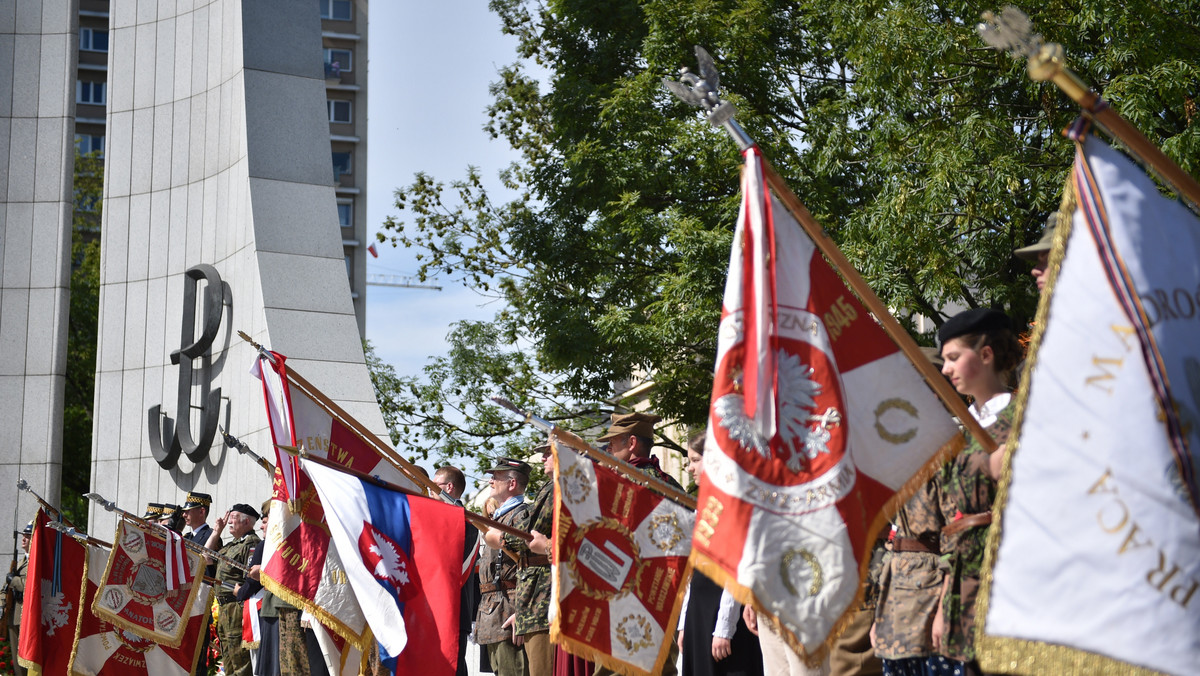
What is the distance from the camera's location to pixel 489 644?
844 cm

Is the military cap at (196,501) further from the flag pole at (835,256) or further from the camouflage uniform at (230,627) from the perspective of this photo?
the flag pole at (835,256)

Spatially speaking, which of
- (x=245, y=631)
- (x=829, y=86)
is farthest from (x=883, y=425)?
(x=829, y=86)

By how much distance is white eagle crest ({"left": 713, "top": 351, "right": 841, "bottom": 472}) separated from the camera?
4008mm

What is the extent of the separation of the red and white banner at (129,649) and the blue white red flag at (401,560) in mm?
4474

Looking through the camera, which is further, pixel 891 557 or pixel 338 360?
pixel 338 360

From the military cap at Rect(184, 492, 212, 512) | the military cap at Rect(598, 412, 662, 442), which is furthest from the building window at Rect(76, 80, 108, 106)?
the military cap at Rect(598, 412, 662, 442)

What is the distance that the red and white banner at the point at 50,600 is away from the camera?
11773mm

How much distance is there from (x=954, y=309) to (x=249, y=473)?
8.59 m

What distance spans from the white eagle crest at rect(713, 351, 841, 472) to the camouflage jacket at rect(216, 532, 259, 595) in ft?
23.2

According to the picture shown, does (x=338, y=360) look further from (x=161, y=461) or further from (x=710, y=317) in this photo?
(x=710, y=317)

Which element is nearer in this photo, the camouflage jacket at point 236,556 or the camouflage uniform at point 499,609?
the camouflage uniform at point 499,609

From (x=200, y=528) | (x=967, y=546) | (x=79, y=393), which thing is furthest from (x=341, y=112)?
(x=967, y=546)

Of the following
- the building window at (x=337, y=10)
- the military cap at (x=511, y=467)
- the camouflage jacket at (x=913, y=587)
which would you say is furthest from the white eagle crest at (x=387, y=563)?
the building window at (x=337, y=10)

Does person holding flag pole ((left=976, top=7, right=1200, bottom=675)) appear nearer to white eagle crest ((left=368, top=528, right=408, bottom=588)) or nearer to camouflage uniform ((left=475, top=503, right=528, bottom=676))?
white eagle crest ((left=368, top=528, right=408, bottom=588))
